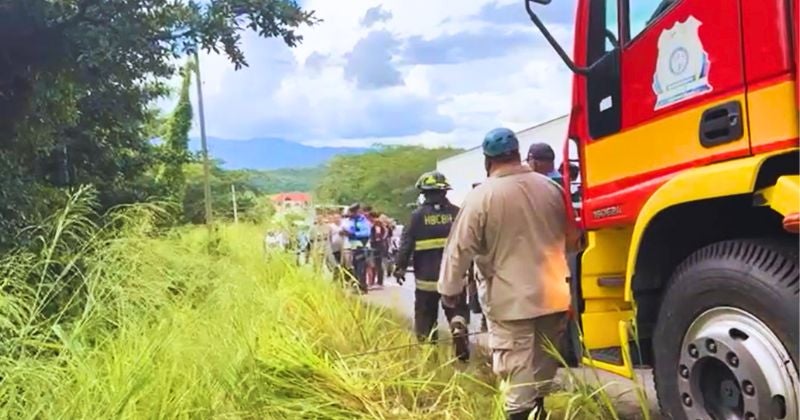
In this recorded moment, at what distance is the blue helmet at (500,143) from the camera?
4023 mm

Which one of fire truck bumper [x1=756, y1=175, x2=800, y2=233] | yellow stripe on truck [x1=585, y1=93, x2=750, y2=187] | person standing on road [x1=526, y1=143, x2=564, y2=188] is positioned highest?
person standing on road [x1=526, y1=143, x2=564, y2=188]

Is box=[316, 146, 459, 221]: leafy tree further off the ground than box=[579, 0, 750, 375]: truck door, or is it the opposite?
box=[316, 146, 459, 221]: leafy tree

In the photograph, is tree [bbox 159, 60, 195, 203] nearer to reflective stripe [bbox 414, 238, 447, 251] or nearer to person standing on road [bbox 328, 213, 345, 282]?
person standing on road [bbox 328, 213, 345, 282]

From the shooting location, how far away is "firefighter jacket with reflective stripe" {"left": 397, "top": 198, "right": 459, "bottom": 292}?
628 cm

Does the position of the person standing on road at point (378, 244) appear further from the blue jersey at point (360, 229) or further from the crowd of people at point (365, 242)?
the blue jersey at point (360, 229)

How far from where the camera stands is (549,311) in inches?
154

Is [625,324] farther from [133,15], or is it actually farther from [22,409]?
[133,15]

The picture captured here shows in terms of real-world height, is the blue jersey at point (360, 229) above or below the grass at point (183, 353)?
above

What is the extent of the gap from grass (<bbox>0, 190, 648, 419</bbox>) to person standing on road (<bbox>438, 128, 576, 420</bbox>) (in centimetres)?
19

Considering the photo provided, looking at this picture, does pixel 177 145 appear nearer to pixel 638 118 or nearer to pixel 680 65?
pixel 638 118

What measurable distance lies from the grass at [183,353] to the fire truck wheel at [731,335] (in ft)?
1.38

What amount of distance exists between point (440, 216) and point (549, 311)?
2.46m

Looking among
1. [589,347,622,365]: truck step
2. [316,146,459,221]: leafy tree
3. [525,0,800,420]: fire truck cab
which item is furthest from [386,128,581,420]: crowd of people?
[316,146,459,221]: leafy tree

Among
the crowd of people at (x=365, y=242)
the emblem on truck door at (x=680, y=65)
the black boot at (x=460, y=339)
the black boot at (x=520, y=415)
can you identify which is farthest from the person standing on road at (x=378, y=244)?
the emblem on truck door at (x=680, y=65)
